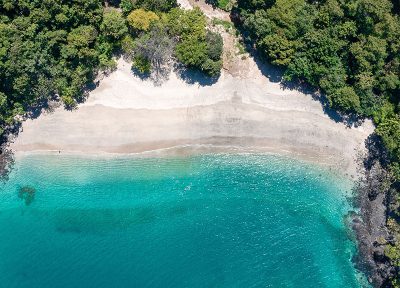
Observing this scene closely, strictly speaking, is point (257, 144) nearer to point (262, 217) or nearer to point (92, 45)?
point (262, 217)

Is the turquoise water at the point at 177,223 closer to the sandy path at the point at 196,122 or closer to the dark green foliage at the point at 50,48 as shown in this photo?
the sandy path at the point at 196,122

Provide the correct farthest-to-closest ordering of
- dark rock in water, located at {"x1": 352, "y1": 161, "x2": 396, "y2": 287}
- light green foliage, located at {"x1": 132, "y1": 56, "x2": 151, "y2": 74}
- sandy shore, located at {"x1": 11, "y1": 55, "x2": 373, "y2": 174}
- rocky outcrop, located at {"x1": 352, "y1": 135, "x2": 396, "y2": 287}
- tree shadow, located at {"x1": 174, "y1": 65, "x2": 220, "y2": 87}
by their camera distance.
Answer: dark rock in water, located at {"x1": 352, "y1": 161, "x2": 396, "y2": 287}, rocky outcrop, located at {"x1": 352, "y1": 135, "x2": 396, "y2": 287}, tree shadow, located at {"x1": 174, "y1": 65, "x2": 220, "y2": 87}, sandy shore, located at {"x1": 11, "y1": 55, "x2": 373, "y2": 174}, light green foliage, located at {"x1": 132, "y1": 56, "x2": 151, "y2": 74}

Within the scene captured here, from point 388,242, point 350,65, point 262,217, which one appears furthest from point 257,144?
point 388,242

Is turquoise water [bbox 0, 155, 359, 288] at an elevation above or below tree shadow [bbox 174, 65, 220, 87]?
below

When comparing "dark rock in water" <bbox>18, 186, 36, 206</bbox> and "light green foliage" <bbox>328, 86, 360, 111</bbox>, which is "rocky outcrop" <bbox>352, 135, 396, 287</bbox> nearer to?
"light green foliage" <bbox>328, 86, 360, 111</bbox>

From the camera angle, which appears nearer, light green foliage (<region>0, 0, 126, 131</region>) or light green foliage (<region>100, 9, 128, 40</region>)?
light green foliage (<region>0, 0, 126, 131</region>)

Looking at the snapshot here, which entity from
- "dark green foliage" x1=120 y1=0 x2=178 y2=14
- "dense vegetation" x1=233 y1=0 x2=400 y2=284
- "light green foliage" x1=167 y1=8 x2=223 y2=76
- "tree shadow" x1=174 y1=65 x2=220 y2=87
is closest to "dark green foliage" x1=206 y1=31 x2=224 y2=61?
"light green foliage" x1=167 y1=8 x2=223 y2=76

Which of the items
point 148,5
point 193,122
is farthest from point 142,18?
point 193,122
